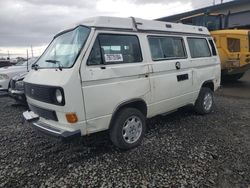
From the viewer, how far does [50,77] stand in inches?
139

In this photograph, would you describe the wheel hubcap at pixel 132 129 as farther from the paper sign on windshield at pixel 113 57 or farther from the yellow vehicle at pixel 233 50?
the yellow vehicle at pixel 233 50

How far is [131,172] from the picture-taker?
Answer: 11.3ft

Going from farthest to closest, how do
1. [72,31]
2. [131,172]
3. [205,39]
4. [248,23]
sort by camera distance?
[248,23]
[205,39]
[72,31]
[131,172]

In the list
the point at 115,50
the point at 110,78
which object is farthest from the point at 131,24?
the point at 110,78

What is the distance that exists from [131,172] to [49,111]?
1550 mm

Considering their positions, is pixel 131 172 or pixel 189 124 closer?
pixel 131 172

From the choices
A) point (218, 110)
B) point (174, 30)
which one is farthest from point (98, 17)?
point (218, 110)

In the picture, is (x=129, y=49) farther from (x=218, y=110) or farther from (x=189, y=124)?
(x=218, y=110)

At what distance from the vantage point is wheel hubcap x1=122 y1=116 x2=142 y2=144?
4.05 meters

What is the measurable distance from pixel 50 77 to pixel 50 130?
2.61 ft

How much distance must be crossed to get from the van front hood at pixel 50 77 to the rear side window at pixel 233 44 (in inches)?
344

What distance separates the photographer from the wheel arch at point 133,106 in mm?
3802

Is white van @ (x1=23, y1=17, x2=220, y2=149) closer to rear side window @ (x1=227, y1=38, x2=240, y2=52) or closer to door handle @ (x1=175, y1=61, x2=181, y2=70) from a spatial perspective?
A: door handle @ (x1=175, y1=61, x2=181, y2=70)

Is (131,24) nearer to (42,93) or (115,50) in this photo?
(115,50)
